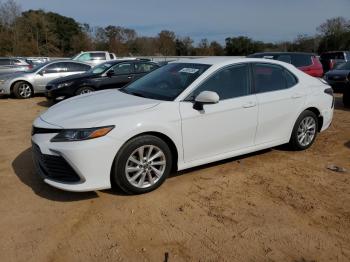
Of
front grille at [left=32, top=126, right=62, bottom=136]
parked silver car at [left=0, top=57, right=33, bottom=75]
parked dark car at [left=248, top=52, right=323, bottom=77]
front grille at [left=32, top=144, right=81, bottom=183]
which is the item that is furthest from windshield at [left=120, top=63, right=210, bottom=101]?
parked silver car at [left=0, top=57, right=33, bottom=75]

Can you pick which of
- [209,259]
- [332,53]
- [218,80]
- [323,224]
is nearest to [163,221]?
[209,259]

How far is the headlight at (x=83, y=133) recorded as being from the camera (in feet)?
12.8

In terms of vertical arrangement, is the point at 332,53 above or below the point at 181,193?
above

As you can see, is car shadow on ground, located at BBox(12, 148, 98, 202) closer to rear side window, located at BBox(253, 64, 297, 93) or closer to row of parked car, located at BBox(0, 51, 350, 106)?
rear side window, located at BBox(253, 64, 297, 93)

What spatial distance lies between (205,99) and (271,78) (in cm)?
152

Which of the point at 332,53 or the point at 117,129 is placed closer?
the point at 117,129

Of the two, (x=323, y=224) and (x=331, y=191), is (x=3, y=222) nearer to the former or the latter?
(x=323, y=224)

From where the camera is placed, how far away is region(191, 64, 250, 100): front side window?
4.72 m

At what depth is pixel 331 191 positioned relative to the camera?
446 cm

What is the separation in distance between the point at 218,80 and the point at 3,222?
3.02 m

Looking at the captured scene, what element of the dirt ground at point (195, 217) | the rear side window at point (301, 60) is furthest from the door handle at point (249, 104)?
the rear side window at point (301, 60)

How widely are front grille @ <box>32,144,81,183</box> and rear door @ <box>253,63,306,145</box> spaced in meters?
2.63

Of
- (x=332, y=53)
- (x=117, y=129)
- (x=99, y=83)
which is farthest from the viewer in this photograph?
(x=332, y=53)

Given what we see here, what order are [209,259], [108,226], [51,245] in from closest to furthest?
[209,259]
[51,245]
[108,226]
